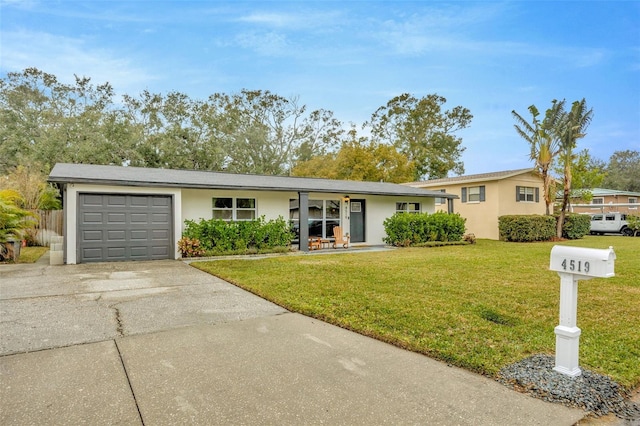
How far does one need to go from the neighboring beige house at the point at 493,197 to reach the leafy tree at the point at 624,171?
34639 mm

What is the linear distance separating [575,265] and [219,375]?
3.00m

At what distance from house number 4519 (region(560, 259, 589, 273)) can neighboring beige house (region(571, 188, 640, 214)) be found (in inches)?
1388

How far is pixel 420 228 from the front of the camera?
1560 centimetres

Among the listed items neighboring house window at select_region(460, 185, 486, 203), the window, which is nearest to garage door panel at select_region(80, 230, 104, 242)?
the window

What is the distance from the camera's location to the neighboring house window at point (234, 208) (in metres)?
12.8

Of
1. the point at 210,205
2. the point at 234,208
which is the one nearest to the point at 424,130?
the point at 234,208

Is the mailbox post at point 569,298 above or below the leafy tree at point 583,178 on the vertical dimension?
below

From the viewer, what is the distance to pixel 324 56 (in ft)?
54.4

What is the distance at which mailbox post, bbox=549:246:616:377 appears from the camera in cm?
286

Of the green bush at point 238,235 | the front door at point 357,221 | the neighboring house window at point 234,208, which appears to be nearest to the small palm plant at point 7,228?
the green bush at point 238,235

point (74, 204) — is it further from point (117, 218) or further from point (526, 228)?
point (526, 228)

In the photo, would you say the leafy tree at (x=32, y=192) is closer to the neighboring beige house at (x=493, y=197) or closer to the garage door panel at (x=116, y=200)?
the garage door panel at (x=116, y=200)

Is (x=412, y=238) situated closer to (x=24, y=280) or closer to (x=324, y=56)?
(x=324, y=56)

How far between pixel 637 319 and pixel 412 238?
424 inches
